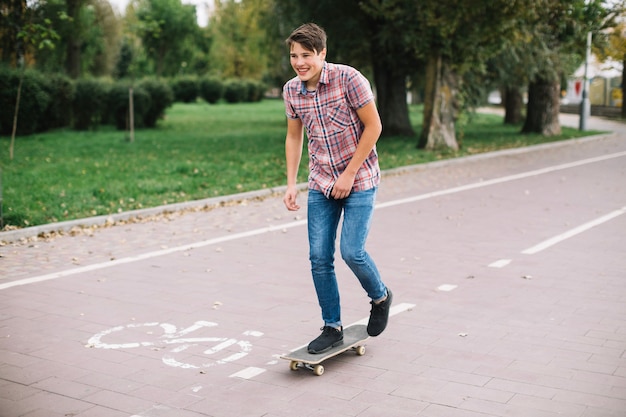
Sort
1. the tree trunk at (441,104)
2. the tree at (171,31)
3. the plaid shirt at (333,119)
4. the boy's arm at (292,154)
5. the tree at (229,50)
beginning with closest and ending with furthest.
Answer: the plaid shirt at (333,119), the boy's arm at (292,154), the tree trunk at (441,104), the tree at (229,50), the tree at (171,31)

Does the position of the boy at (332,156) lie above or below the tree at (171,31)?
below

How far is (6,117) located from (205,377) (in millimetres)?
21955

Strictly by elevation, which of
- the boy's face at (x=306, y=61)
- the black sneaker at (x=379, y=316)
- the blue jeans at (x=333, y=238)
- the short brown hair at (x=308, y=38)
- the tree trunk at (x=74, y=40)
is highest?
the tree trunk at (x=74, y=40)

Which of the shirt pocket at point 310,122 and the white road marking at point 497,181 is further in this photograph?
the white road marking at point 497,181

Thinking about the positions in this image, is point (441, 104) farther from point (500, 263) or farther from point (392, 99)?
point (500, 263)

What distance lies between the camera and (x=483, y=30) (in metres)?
19.4

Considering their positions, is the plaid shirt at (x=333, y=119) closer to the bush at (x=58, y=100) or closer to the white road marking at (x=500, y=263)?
the white road marking at (x=500, y=263)

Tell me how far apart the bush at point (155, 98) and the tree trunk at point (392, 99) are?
313 inches

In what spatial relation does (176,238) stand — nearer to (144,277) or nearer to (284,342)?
(144,277)

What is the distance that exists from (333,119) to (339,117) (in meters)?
0.04

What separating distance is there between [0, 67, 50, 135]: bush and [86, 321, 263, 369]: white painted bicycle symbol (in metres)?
20.3

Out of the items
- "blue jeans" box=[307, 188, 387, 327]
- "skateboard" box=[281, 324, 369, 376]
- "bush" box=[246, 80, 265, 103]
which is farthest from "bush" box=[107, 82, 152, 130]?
"bush" box=[246, 80, 265, 103]

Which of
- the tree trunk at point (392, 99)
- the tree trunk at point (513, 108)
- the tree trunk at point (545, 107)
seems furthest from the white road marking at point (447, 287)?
the tree trunk at point (513, 108)

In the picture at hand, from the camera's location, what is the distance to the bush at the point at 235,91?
61.6 meters
